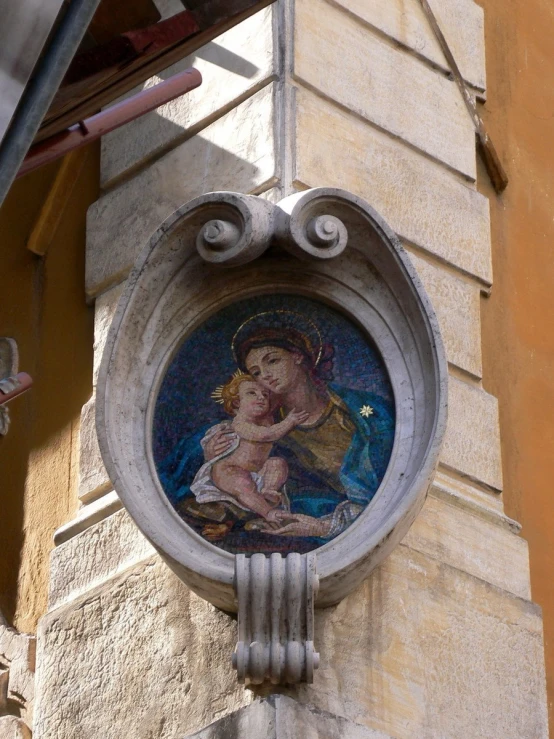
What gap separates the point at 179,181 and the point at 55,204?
0.61 m

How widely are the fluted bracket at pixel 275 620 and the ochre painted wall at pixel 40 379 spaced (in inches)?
42.3

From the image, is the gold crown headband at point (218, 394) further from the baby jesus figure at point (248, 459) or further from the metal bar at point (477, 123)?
the metal bar at point (477, 123)

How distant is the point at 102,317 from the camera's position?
6.28 m

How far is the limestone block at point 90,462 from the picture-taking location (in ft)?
19.6

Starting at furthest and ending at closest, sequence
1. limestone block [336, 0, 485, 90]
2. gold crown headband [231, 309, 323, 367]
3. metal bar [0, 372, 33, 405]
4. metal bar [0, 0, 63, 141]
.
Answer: limestone block [336, 0, 485, 90] → metal bar [0, 372, 33, 405] → gold crown headband [231, 309, 323, 367] → metal bar [0, 0, 63, 141]

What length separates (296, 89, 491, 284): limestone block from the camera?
6.17 metres

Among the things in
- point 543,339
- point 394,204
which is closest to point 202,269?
point 394,204

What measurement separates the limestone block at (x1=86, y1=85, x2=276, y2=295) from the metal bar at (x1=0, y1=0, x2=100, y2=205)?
5.81ft

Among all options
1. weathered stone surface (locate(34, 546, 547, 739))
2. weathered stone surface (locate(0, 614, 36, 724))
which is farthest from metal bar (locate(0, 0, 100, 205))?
weathered stone surface (locate(0, 614, 36, 724))

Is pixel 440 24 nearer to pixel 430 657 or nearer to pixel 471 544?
pixel 471 544

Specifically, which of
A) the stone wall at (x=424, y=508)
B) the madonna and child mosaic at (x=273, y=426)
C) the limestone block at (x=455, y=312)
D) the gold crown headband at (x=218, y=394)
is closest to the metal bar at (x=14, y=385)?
the stone wall at (x=424, y=508)

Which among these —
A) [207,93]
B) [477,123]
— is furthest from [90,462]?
[477,123]

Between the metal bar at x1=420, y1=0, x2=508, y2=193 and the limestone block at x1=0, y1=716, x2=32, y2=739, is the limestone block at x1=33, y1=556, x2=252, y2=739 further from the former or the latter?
the metal bar at x1=420, y1=0, x2=508, y2=193

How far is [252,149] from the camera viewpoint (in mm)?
6141
